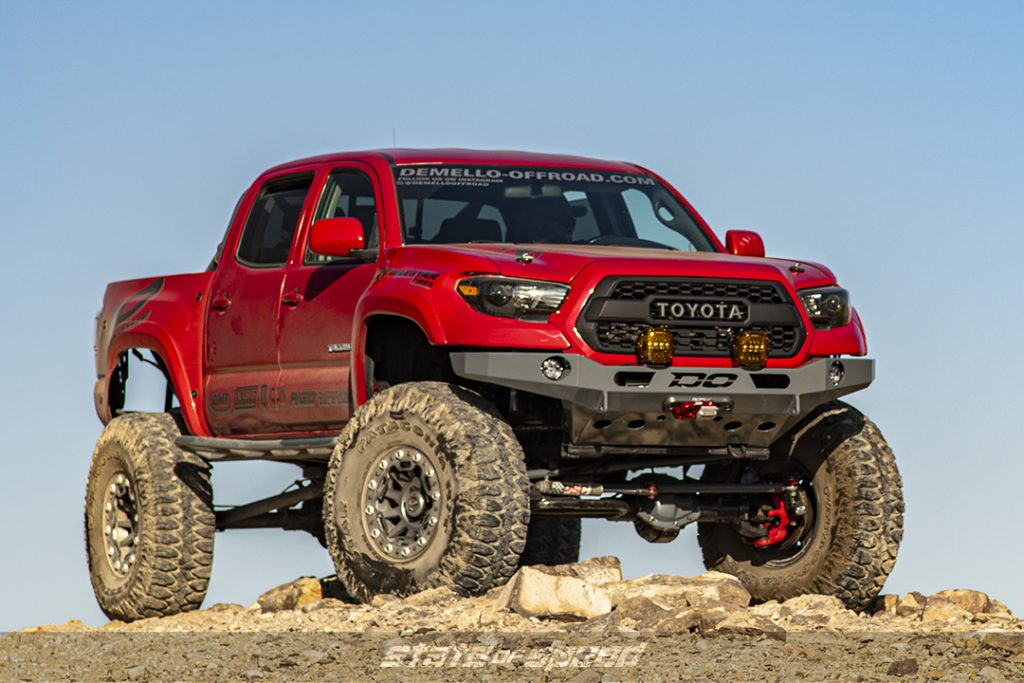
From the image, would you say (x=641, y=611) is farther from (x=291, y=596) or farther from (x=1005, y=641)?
(x=291, y=596)

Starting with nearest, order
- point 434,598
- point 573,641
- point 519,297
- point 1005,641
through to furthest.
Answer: point 573,641, point 1005,641, point 434,598, point 519,297

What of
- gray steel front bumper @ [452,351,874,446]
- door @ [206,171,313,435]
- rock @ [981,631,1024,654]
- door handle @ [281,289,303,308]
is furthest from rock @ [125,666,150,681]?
rock @ [981,631,1024,654]

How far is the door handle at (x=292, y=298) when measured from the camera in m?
11.1

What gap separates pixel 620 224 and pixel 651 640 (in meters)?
3.28

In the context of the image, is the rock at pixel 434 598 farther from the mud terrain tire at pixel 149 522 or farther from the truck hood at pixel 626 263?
the mud terrain tire at pixel 149 522

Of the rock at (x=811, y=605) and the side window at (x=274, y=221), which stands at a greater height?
the side window at (x=274, y=221)

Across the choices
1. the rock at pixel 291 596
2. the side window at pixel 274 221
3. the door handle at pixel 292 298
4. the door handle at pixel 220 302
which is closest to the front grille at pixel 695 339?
the door handle at pixel 292 298

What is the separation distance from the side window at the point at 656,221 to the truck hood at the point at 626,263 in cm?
68

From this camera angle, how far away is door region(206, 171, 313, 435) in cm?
1138

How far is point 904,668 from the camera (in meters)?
8.16

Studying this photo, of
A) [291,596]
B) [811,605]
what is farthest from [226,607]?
[811,605]

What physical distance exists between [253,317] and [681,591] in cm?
320

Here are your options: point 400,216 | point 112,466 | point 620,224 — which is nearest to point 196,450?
point 112,466

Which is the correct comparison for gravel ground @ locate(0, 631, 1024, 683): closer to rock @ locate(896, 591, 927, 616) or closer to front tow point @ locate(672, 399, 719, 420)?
front tow point @ locate(672, 399, 719, 420)
